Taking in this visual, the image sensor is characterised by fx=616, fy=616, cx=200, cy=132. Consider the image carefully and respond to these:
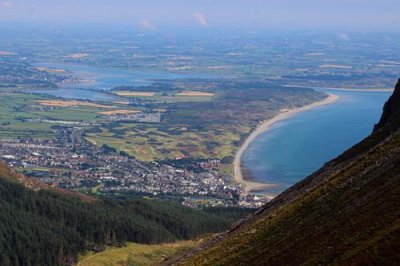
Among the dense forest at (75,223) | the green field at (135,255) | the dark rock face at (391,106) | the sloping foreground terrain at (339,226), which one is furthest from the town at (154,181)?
the sloping foreground terrain at (339,226)

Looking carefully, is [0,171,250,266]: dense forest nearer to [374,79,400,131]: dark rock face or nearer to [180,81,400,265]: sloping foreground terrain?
[374,79,400,131]: dark rock face

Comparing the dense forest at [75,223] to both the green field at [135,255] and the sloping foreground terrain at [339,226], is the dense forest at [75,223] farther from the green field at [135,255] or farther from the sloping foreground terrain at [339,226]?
the sloping foreground terrain at [339,226]

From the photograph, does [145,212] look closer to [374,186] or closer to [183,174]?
[183,174]

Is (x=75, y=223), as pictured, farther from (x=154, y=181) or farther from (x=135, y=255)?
(x=154, y=181)

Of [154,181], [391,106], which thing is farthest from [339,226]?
[154,181]

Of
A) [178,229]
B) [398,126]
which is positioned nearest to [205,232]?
[178,229]
